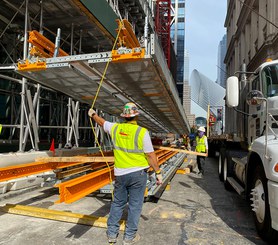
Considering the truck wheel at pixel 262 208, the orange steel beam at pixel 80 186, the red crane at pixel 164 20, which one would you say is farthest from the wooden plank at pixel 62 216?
the red crane at pixel 164 20

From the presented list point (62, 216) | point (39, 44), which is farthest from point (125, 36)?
point (62, 216)

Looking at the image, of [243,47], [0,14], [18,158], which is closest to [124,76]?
[18,158]

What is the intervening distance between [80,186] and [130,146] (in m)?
1.25

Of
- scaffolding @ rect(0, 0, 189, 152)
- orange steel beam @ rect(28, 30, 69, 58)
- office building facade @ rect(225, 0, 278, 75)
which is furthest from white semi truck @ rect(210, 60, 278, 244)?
office building facade @ rect(225, 0, 278, 75)

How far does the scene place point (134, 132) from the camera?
13.3ft

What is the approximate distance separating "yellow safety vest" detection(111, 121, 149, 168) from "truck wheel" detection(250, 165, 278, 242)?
1.88m

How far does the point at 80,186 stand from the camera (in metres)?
4.67

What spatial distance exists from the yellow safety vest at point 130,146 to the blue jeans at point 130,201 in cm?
15

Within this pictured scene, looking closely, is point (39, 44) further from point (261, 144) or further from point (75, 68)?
point (261, 144)

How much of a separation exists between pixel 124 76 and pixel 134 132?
2.96 m

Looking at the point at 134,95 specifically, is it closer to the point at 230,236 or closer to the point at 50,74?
the point at 50,74

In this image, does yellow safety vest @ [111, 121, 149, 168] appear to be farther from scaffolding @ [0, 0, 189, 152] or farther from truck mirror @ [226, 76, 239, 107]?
truck mirror @ [226, 76, 239, 107]

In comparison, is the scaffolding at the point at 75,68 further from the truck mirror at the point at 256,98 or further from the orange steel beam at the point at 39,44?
the truck mirror at the point at 256,98

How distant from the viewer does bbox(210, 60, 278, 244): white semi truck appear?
404 centimetres
